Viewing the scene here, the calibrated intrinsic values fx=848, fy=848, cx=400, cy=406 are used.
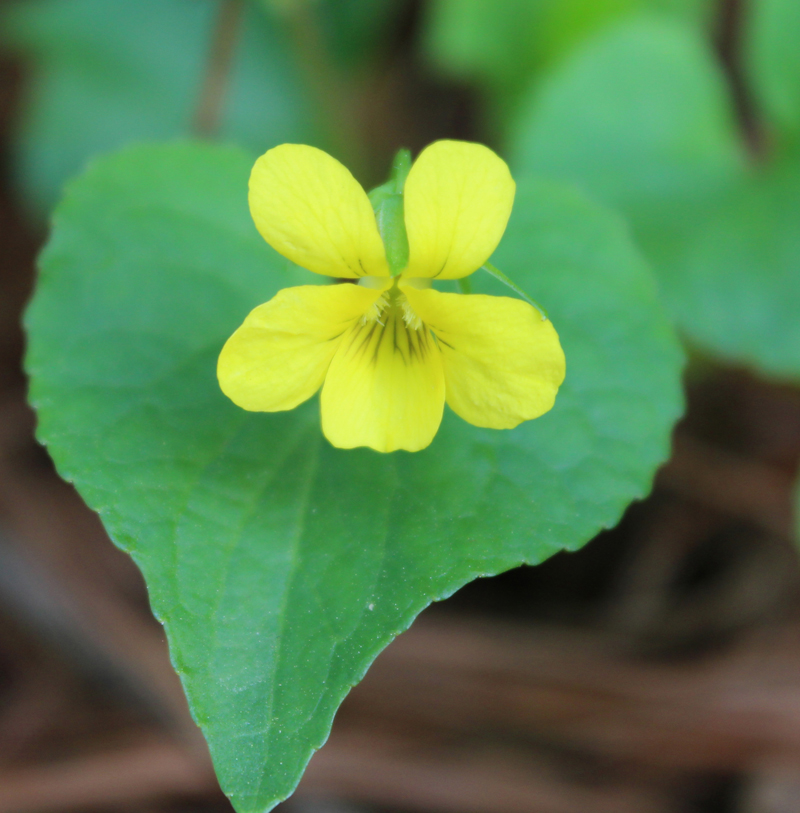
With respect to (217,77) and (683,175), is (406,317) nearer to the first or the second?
(683,175)

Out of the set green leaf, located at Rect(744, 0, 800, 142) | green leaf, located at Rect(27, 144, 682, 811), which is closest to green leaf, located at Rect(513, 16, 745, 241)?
green leaf, located at Rect(744, 0, 800, 142)

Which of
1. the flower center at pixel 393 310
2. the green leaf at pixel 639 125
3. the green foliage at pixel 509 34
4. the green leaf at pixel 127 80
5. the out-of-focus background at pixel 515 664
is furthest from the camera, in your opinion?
the green leaf at pixel 127 80

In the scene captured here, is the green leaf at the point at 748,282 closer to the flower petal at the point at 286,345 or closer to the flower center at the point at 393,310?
the flower center at the point at 393,310

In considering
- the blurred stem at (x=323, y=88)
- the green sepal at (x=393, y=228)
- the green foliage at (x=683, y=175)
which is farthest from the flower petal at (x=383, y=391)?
the blurred stem at (x=323, y=88)

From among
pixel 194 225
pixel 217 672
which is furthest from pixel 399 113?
pixel 217 672

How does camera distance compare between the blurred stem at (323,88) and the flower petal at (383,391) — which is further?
the blurred stem at (323,88)

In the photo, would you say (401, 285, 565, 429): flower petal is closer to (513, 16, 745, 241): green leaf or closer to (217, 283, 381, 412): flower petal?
(217, 283, 381, 412): flower petal

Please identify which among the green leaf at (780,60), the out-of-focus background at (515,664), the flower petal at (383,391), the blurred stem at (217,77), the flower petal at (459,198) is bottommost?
the out-of-focus background at (515,664)
